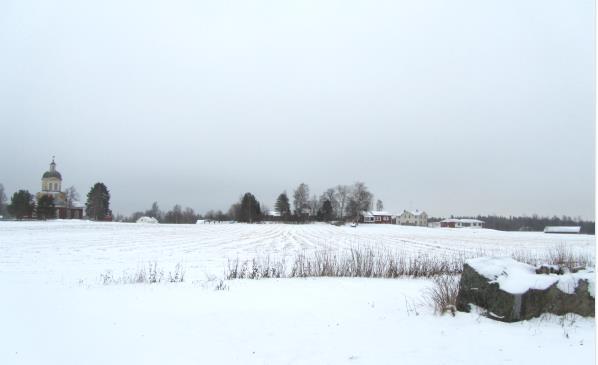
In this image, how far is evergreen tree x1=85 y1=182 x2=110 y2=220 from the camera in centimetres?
11206

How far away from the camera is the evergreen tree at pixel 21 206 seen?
88.1 m

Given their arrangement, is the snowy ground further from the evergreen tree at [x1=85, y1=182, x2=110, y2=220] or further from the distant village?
the evergreen tree at [x1=85, y1=182, x2=110, y2=220]

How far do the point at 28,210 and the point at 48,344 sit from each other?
334 feet

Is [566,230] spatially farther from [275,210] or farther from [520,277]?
[520,277]

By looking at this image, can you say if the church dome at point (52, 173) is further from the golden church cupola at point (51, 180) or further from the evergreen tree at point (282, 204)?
the evergreen tree at point (282, 204)

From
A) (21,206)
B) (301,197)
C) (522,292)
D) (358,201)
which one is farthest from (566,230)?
(21,206)

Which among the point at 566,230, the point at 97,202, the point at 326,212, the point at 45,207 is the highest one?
the point at 97,202

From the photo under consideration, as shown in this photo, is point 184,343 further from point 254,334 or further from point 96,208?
point 96,208

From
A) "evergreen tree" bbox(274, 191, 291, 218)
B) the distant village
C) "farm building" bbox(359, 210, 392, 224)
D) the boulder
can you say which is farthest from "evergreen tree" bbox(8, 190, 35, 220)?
the boulder

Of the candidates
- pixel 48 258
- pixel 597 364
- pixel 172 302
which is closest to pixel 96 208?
pixel 48 258

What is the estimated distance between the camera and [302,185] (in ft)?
475

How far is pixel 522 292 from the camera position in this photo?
23.8ft

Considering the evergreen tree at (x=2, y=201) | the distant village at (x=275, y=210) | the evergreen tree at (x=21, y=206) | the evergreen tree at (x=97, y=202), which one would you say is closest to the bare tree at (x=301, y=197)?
the distant village at (x=275, y=210)

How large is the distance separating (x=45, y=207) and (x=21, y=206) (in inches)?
184
